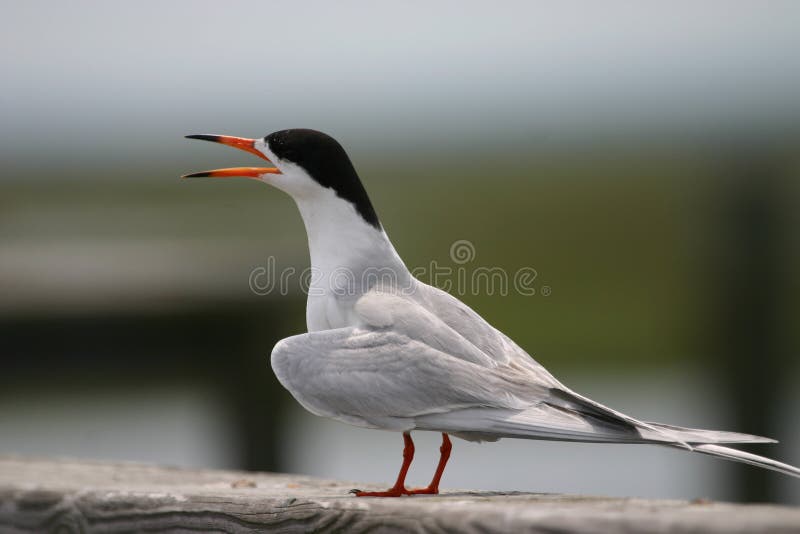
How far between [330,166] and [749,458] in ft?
5.66

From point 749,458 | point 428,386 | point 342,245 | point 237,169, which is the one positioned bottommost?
point 749,458

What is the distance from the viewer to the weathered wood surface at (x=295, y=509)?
2.68 meters

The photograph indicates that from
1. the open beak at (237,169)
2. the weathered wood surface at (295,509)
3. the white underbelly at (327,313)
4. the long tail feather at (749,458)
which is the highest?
the open beak at (237,169)

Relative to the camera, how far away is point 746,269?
7211 millimetres

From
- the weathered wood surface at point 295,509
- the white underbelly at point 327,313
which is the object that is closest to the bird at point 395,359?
the white underbelly at point 327,313

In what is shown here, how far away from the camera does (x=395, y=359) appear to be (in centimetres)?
387

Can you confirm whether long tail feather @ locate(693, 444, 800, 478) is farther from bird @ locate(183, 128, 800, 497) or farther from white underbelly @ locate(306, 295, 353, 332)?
white underbelly @ locate(306, 295, 353, 332)

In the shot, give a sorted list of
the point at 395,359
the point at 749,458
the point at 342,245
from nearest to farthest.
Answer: the point at 749,458, the point at 395,359, the point at 342,245

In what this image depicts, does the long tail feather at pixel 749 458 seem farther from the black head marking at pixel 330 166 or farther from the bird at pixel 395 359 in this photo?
→ the black head marking at pixel 330 166

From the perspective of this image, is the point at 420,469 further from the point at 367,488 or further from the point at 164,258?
the point at 367,488

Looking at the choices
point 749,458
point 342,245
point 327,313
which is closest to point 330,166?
point 342,245

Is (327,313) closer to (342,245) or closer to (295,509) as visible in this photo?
(342,245)

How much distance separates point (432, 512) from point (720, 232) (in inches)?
183

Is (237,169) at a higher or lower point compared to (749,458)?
higher
